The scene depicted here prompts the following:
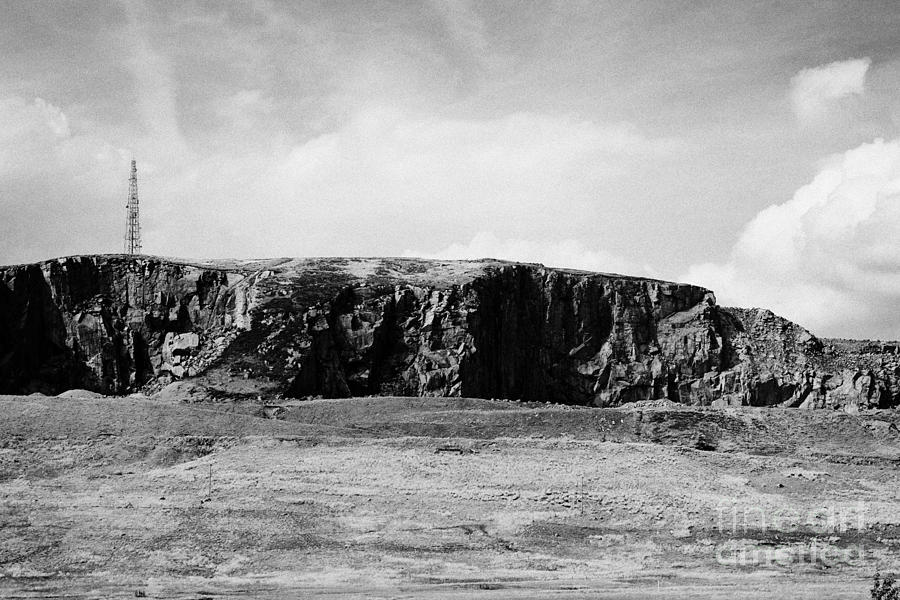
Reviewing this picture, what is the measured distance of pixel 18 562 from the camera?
120 ft

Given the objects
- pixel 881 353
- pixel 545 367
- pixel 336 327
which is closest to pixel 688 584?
pixel 336 327

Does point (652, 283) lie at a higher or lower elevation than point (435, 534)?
higher

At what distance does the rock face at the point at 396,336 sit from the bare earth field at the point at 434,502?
14825 millimetres

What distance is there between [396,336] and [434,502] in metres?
37.8

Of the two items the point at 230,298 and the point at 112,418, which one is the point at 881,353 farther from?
the point at 112,418

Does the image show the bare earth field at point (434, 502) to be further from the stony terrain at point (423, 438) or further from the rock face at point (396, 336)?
the rock face at point (396, 336)

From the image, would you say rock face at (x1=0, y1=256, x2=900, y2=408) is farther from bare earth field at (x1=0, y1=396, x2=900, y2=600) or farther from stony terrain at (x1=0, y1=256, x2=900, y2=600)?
bare earth field at (x1=0, y1=396, x2=900, y2=600)

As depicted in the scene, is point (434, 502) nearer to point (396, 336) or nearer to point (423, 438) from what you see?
point (423, 438)

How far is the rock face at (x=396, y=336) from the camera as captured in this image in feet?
258

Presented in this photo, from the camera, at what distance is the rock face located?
78.7 metres

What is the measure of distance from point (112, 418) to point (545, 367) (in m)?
45.4

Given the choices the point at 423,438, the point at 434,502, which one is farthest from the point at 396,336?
the point at 434,502

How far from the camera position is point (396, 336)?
8238 cm

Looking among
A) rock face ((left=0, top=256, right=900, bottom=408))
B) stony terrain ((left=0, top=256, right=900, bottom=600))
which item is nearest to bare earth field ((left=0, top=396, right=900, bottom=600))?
stony terrain ((left=0, top=256, right=900, bottom=600))
